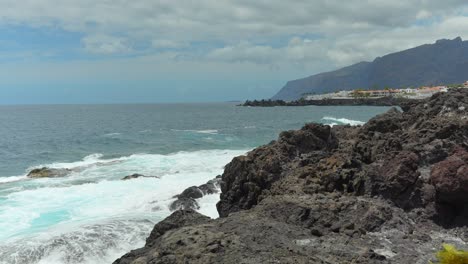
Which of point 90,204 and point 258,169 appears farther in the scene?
point 90,204

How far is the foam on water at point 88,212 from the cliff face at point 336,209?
11.9ft

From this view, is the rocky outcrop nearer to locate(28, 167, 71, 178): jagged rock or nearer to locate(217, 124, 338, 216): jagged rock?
locate(217, 124, 338, 216): jagged rock

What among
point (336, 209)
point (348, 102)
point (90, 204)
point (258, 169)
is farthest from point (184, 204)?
point (348, 102)

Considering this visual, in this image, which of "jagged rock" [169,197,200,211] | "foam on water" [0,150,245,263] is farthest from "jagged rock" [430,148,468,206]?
"jagged rock" [169,197,200,211]

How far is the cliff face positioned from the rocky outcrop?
4126mm

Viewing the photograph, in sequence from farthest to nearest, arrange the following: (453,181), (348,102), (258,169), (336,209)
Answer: (348,102), (258,169), (336,209), (453,181)

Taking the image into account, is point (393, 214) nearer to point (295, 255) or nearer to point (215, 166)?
point (295, 255)

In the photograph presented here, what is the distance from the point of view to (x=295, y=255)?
6.53 meters

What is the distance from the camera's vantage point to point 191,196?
18.1 metres

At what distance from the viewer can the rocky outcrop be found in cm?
1723

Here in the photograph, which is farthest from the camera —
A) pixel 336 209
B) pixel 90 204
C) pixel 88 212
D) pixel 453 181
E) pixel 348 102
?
pixel 348 102

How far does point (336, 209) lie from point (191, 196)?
980 centimetres

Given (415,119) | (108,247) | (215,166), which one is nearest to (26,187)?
(215,166)

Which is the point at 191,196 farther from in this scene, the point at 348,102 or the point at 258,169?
the point at 348,102
